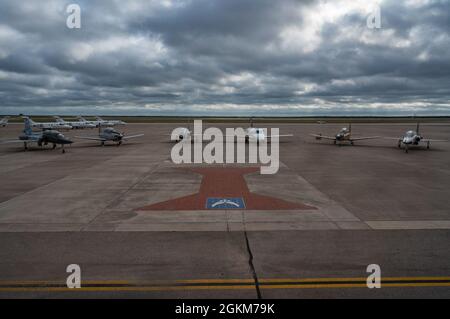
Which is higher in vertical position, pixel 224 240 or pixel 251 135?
pixel 251 135

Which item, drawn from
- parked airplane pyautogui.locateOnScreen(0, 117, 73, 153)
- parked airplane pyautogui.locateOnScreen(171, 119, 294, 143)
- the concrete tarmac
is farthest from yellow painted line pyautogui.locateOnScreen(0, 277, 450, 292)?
parked airplane pyautogui.locateOnScreen(171, 119, 294, 143)

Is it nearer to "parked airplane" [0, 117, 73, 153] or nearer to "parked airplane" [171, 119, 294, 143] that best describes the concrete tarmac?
"parked airplane" [0, 117, 73, 153]

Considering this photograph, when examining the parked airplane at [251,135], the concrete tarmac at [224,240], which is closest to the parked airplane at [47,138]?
the parked airplane at [251,135]

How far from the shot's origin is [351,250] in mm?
9203

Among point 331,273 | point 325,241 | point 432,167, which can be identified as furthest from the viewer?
point 432,167

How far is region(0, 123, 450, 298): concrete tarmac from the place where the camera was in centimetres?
730

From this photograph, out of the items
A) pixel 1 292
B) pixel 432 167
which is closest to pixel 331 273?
pixel 1 292

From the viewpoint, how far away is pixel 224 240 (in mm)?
10031

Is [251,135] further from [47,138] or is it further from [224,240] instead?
[224,240]

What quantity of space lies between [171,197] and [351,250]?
8.93 meters

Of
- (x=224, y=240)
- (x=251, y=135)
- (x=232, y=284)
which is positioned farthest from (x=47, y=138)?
(x=232, y=284)

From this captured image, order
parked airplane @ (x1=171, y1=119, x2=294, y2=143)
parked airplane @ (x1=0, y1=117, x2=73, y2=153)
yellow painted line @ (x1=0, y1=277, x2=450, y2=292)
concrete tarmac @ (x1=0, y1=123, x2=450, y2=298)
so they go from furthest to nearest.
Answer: parked airplane @ (x1=171, y1=119, x2=294, y2=143), parked airplane @ (x1=0, y1=117, x2=73, y2=153), concrete tarmac @ (x1=0, y1=123, x2=450, y2=298), yellow painted line @ (x1=0, y1=277, x2=450, y2=292)

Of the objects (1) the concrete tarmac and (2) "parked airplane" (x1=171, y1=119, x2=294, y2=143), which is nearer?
(1) the concrete tarmac
